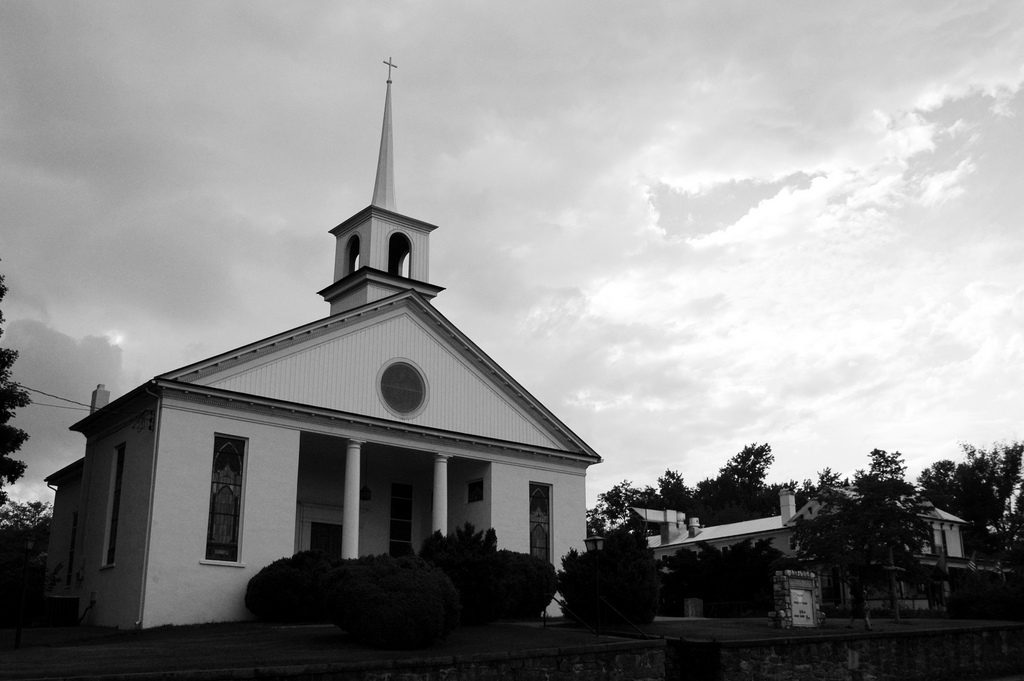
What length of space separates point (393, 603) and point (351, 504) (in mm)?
10682

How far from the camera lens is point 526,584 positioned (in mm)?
27203

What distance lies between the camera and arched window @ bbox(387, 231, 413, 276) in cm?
3562

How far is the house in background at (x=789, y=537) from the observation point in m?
52.7

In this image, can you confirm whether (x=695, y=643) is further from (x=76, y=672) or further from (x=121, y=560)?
(x=121, y=560)

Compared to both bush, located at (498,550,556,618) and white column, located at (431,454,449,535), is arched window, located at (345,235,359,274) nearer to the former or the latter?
white column, located at (431,454,449,535)

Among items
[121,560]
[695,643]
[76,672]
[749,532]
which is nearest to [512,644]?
[695,643]

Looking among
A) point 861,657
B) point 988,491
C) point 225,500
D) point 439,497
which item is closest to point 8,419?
point 225,500

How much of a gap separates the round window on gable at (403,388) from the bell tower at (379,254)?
124 inches

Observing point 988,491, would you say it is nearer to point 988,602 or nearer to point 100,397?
point 988,602

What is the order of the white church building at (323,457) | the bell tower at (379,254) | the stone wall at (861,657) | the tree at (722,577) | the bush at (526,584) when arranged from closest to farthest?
the stone wall at (861,657) < the white church building at (323,457) < the bush at (526,584) < the bell tower at (379,254) < the tree at (722,577)

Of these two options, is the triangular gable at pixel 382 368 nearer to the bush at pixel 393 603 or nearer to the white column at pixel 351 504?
the white column at pixel 351 504

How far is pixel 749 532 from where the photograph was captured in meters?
61.8

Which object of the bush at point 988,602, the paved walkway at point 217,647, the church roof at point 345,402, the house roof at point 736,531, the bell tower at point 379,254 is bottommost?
the paved walkway at point 217,647

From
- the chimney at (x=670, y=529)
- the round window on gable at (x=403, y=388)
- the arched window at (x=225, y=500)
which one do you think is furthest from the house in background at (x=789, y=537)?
the arched window at (x=225, y=500)
